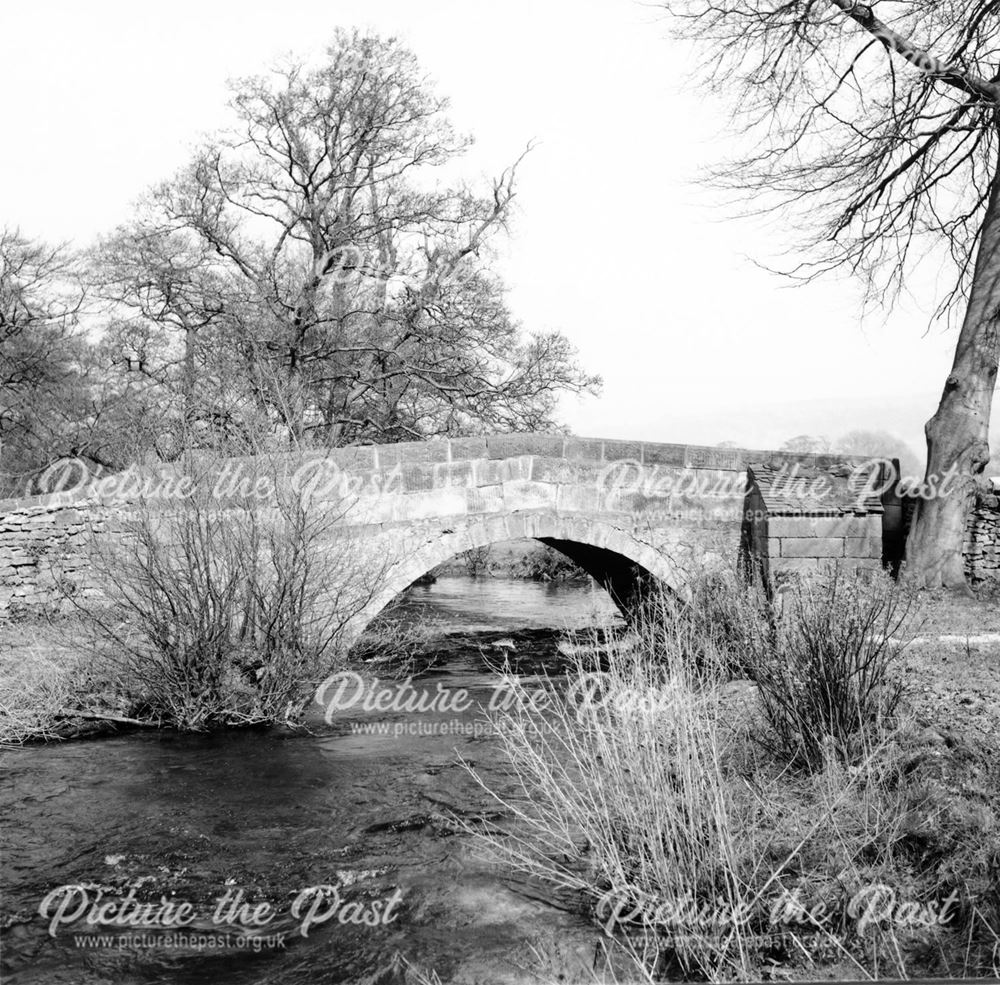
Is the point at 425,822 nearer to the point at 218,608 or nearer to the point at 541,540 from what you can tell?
the point at 218,608

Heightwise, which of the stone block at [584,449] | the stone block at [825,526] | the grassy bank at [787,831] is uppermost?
the stone block at [584,449]

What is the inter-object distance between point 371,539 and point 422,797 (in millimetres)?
3831

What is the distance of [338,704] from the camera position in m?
8.23

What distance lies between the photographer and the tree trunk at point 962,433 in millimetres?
10672

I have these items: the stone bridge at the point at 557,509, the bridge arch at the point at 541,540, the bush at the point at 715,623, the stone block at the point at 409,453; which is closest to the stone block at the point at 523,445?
the stone bridge at the point at 557,509

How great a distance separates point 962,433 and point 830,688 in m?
7.13

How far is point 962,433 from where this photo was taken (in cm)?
1083

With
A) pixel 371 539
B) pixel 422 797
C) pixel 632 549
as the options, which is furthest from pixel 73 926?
pixel 632 549

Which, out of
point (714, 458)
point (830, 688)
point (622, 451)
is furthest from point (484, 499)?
point (830, 688)

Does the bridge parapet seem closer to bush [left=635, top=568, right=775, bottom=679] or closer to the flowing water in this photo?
bush [left=635, top=568, right=775, bottom=679]

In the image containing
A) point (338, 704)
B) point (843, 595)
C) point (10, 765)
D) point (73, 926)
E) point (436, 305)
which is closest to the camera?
point (73, 926)

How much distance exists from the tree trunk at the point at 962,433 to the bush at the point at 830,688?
6070 mm

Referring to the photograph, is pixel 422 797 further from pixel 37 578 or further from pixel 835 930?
→ pixel 37 578

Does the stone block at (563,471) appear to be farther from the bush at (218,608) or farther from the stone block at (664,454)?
the bush at (218,608)
